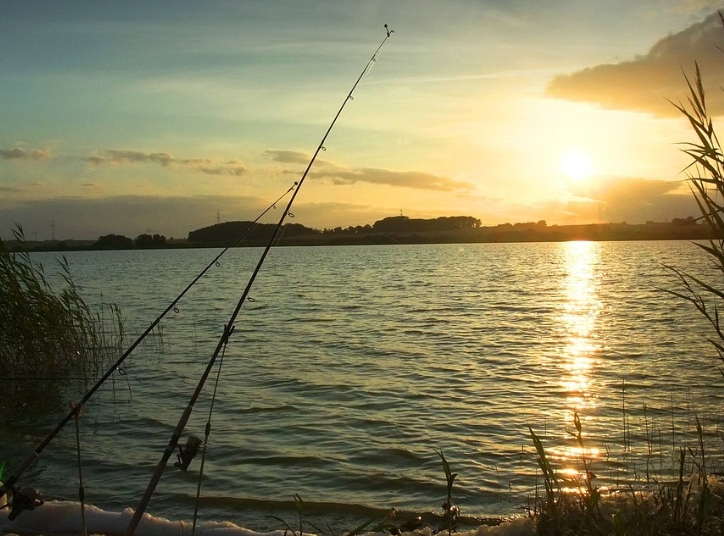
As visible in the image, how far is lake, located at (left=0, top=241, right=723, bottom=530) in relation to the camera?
28.0ft

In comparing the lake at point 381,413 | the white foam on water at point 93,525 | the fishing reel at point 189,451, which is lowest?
the lake at point 381,413

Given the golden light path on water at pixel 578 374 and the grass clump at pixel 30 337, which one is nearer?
the golden light path on water at pixel 578 374

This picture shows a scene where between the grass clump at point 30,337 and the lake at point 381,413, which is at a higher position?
the grass clump at point 30,337

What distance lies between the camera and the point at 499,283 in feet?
156

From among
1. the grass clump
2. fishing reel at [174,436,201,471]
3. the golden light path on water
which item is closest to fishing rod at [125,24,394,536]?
fishing reel at [174,436,201,471]

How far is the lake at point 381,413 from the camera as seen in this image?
28.0 feet

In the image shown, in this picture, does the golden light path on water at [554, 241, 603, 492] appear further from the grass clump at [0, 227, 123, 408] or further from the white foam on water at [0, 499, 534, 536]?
the grass clump at [0, 227, 123, 408]

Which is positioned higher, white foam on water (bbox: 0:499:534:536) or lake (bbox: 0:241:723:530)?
white foam on water (bbox: 0:499:534:536)

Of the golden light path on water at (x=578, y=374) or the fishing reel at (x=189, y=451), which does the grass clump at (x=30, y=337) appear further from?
the fishing reel at (x=189, y=451)

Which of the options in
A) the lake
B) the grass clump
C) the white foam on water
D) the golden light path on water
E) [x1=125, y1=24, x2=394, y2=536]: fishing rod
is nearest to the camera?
[x1=125, y1=24, x2=394, y2=536]: fishing rod

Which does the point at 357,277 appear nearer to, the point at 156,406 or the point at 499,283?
the point at 499,283

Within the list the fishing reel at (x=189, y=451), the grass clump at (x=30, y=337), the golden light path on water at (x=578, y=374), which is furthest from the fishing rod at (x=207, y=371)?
the grass clump at (x=30, y=337)

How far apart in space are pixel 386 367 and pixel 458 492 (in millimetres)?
8408

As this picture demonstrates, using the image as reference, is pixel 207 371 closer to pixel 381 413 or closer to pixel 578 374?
pixel 381 413
